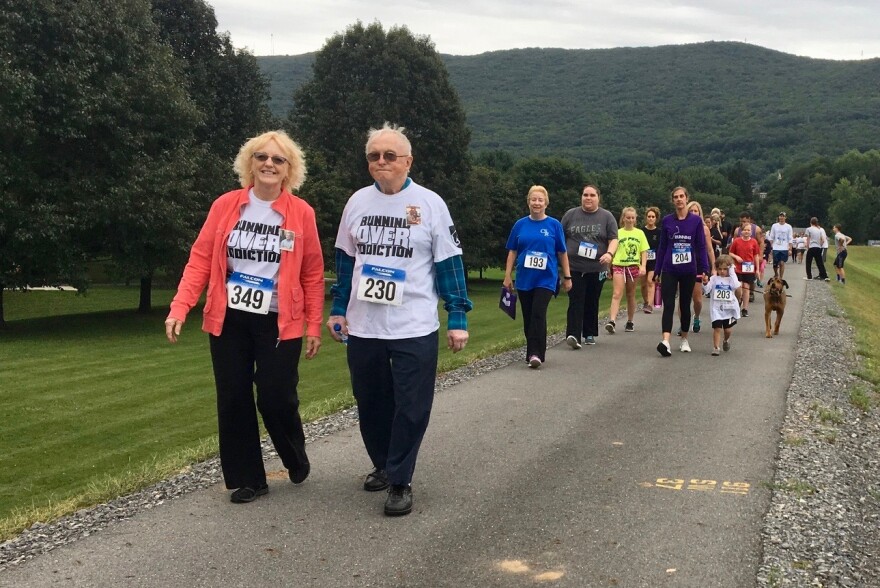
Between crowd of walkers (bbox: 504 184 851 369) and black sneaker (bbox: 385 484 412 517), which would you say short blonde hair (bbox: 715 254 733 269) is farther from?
black sneaker (bbox: 385 484 412 517)

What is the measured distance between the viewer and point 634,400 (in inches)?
363

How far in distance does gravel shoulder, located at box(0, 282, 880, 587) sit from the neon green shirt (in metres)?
7.27

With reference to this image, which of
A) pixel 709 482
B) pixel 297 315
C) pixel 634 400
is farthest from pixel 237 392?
pixel 634 400

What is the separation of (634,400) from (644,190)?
146579 millimetres

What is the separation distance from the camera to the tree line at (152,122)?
1101 inches

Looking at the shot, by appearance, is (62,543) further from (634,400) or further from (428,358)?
(634,400)

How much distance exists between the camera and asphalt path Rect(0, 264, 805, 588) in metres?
4.57

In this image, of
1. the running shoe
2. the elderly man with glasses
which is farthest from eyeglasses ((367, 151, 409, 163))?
the running shoe

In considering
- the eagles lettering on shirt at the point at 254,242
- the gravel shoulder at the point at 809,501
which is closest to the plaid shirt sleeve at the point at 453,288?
the eagles lettering on shirt at the point at 254,242

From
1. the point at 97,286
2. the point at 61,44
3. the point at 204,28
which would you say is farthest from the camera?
the point at 97,286

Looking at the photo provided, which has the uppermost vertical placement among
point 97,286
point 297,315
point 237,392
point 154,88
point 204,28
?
point 204,28

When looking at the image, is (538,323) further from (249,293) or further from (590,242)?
(249,293)

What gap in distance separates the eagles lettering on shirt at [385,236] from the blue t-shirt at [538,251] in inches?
235

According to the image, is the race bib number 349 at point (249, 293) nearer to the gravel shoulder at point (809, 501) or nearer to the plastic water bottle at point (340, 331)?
the plastic water bottle at point (340, 331)
